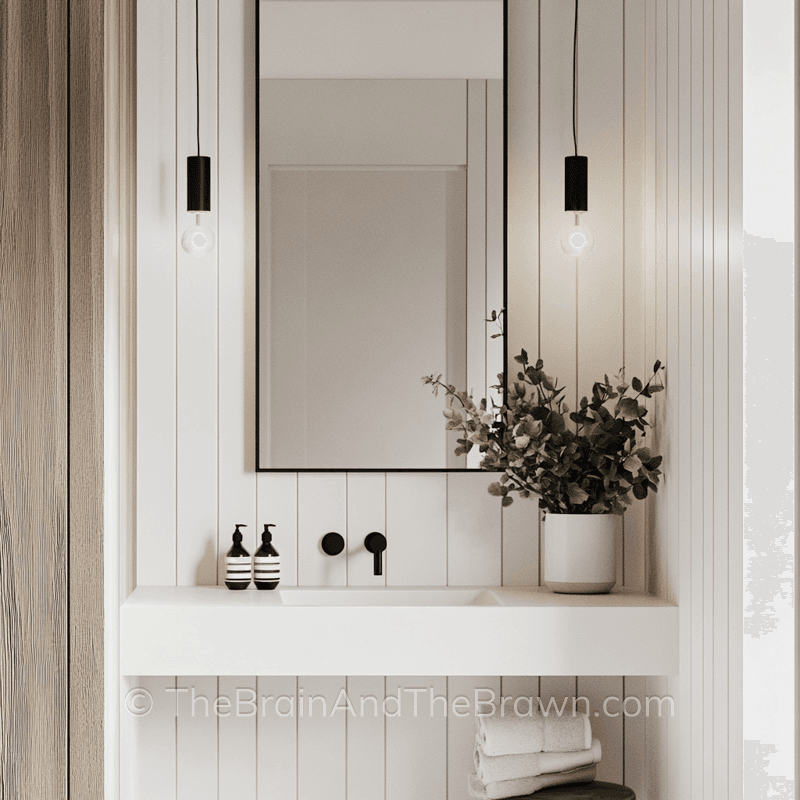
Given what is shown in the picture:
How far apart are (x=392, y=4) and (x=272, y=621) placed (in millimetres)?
1412

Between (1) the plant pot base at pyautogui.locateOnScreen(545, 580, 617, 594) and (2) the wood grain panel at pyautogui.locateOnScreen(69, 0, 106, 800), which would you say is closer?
(2) the wood grain panel at pyautogui.locateOnScreen(69, 0, 106, 800)

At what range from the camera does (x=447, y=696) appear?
2.10 m

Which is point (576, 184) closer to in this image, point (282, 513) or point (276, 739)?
point (282, 513)

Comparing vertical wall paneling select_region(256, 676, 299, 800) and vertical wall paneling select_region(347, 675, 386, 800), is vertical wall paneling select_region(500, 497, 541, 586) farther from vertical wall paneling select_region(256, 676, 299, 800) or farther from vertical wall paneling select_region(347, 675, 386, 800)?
vertical wall paneling select_region(256, 676, 299, 800)

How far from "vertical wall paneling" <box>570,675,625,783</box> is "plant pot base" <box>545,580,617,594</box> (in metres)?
0.26

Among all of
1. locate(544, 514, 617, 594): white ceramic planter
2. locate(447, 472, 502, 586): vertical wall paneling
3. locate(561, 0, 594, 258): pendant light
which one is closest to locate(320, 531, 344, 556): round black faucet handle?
locate(447, 472, 502, 586): vertical wall paneling

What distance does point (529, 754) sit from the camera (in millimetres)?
1863

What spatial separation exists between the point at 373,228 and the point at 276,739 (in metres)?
1.19

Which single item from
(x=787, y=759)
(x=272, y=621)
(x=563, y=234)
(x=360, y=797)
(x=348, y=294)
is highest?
(x=563, y=234)

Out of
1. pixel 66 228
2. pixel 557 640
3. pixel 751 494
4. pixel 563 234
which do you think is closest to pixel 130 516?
pixel 66 228

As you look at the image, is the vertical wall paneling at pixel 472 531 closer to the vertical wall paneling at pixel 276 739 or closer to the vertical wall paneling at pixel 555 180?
the vertical wall paneling at pixel 555 180

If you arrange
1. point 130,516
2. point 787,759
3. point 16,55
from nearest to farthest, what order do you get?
point 787,759 → point 16,55 → point 130,516

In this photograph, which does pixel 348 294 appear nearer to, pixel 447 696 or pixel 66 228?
pixel 66 228

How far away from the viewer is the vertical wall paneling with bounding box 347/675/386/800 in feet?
6.88
